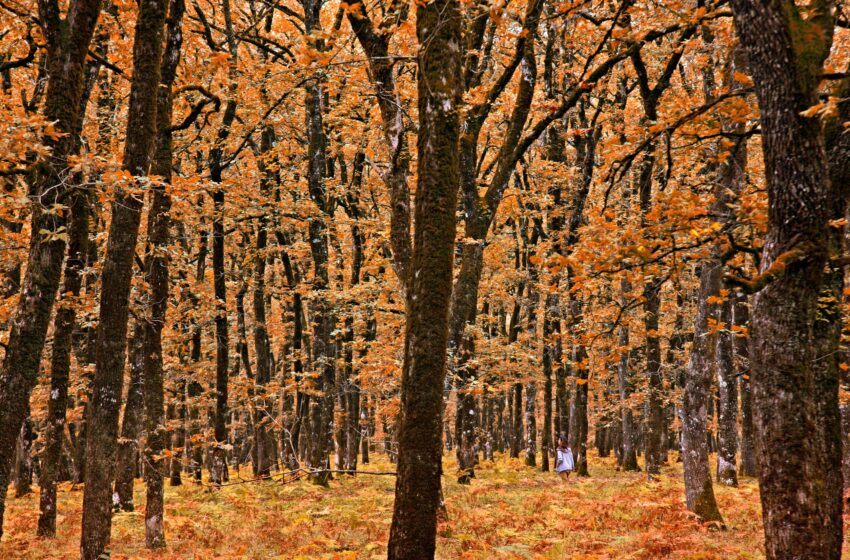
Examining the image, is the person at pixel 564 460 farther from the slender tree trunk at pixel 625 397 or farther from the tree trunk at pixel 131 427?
the tree trunk at pixel 131 427

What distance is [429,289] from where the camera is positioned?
5.67 meters

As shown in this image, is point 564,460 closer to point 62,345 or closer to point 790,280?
point 62,345

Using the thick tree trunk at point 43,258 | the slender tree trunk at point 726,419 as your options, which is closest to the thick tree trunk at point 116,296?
the thick tree trunk at point 43,258

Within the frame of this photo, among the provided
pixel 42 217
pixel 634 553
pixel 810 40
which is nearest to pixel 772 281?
pixel 810 40

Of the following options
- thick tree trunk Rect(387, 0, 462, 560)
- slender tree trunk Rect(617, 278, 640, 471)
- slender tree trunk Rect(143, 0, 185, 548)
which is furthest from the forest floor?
slender tree trunk Rect(617, 278, 640, 471)

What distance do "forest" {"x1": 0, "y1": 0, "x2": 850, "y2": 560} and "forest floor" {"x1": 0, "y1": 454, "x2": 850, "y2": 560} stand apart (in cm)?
12

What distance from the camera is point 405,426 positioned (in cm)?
550

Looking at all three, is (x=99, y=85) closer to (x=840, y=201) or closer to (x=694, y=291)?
(x=840, y=201)

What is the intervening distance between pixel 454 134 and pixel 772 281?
3.11m

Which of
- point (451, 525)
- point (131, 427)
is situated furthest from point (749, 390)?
point (131, 427)

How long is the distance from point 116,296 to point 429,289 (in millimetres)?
5001

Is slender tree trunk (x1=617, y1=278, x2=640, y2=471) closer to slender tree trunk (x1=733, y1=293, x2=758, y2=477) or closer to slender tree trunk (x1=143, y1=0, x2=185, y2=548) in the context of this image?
slender tree trunk (x1=733, y1=293, x2=758, y2=477)

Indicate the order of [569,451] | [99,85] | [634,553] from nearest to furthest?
[634,553] < [99,85] < [569,451]

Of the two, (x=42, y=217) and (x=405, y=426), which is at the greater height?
(x=42, y=217)
